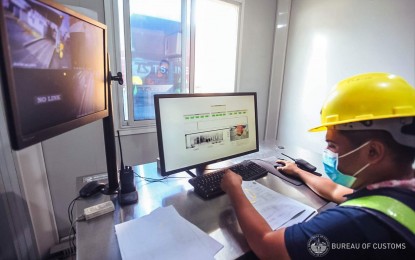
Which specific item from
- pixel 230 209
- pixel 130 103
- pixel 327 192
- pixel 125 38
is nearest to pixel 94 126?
pixel 130 103

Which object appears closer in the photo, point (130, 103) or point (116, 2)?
point (116, 2)

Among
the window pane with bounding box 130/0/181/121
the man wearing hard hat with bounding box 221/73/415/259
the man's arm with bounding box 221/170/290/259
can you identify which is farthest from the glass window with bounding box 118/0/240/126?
the man wearing hard hat with bounding box 221/73/415/259

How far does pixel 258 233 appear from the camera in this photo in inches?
25.5

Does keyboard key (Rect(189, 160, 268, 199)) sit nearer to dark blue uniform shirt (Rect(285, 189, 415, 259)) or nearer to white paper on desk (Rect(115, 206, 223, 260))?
white paper on desk (Rect(115, 206, 223, 260))

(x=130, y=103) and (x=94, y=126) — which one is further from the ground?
(x=130, y=103)

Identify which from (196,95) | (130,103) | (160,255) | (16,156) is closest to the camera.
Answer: (160,255)

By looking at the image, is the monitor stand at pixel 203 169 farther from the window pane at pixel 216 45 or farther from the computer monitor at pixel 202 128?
the window pane at pixel 216 45

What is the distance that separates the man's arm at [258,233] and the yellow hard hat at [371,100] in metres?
0.39

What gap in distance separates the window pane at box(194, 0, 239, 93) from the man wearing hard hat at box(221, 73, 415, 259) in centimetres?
189

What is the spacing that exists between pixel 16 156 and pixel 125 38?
1.23 meters

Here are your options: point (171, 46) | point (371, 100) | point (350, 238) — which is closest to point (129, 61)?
point (171, 46)

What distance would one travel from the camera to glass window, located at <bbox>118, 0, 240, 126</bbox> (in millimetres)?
1973

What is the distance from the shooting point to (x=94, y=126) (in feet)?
5.64

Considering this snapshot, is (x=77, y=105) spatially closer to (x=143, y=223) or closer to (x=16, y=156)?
(x=143, y=223)
